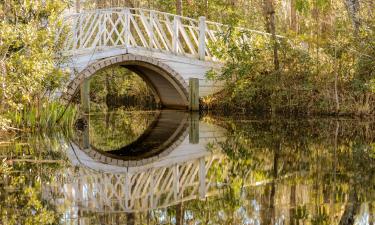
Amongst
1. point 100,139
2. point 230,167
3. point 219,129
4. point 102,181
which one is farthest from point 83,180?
point 219,129

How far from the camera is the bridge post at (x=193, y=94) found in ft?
50.9

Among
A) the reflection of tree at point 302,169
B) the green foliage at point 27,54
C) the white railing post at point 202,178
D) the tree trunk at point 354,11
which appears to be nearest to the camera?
the reflection of tree at point 302,169

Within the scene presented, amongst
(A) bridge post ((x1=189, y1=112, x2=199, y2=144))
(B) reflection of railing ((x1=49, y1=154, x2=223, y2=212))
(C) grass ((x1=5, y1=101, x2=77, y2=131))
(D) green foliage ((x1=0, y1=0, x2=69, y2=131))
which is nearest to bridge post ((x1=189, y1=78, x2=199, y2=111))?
(A) bridge post ((x1=189, y1=112, x2=199, y2=144))

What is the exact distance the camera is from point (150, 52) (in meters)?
14.6

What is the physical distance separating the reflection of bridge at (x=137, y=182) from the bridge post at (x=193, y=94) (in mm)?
6743

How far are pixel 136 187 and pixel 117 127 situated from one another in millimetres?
6945

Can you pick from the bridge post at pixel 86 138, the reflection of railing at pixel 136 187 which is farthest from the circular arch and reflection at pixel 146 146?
the reflection of railing at pixel 136 187

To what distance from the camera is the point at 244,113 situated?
1483 cm

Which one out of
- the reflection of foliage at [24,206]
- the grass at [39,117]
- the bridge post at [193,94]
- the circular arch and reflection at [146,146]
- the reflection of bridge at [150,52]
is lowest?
the reflection of foliage at [24,206]

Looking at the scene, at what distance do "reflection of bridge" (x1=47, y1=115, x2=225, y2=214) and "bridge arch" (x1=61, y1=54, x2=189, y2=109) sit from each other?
480cm

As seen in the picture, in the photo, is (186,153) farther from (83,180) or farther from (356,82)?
(356,82)

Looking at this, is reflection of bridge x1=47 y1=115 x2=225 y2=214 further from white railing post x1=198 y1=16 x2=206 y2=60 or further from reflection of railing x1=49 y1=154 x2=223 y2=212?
white railing post x1=198 y1=16 x2=206 y2=60

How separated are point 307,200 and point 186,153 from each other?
3.62 meters

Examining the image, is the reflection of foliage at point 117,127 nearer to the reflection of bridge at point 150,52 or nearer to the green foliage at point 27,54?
the reflection of bridge at point 150,52
